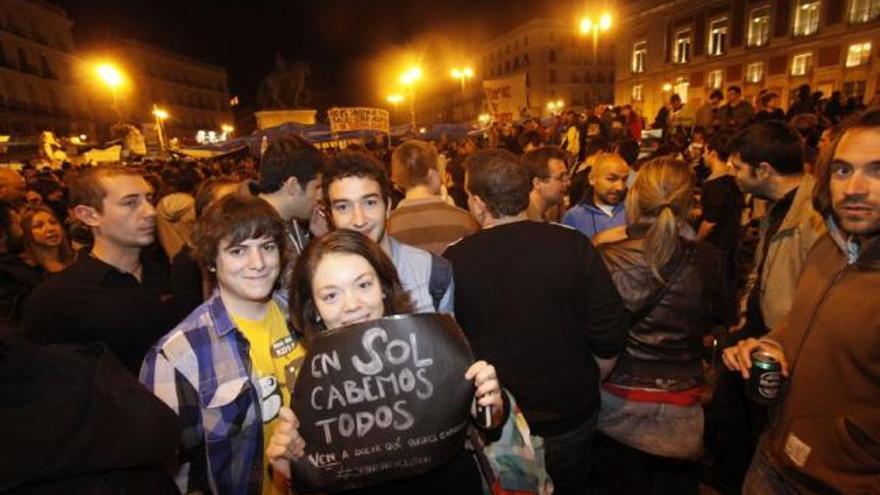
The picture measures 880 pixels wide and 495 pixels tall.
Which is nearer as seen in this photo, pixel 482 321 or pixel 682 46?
pixel 482 321

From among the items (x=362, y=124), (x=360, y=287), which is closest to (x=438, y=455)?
(x=360, y=287)

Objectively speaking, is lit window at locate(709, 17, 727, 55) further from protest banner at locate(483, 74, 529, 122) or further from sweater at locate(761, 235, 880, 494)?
sweater at locate(761, 235, 880, 494)

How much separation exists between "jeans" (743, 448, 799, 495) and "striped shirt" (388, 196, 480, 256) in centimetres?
254

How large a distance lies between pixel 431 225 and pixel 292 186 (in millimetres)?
1222

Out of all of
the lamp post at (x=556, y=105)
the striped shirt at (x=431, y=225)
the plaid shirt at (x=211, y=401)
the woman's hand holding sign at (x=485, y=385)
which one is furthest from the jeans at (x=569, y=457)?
the lamp post at (x=556, y=105)

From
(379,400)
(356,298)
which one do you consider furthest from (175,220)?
(379,400)

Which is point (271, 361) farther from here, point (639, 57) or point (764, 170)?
point (639, 57)

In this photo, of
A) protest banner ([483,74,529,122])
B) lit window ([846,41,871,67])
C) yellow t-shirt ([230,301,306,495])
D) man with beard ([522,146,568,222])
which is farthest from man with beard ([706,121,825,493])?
lit window ([846,41,871,67])

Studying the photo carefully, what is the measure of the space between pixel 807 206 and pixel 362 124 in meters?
12.1

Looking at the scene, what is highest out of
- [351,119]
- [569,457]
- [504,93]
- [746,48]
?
[746,48]

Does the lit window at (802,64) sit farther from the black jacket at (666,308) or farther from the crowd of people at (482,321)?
the black jacket at (666,308)

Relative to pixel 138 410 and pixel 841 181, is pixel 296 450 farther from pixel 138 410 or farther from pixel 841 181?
pixel 841 181

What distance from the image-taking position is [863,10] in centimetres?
2938

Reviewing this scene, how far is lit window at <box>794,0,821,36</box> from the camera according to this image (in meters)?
32.2
